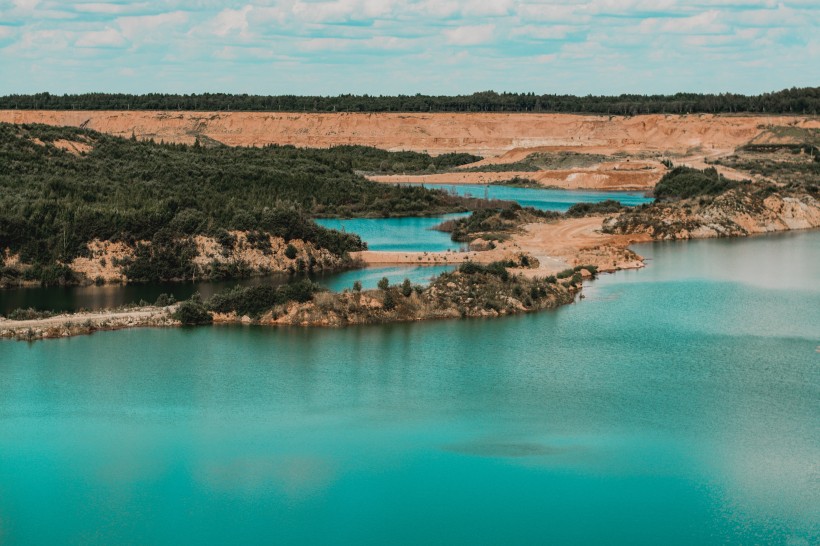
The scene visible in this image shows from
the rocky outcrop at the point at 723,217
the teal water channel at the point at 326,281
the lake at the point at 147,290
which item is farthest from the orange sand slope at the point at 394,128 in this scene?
the lake at the point at 147,290

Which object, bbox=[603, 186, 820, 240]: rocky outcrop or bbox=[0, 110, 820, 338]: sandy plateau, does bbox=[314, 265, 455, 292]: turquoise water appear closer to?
bbox=[0, 110, 820, 338]: sandy plateau

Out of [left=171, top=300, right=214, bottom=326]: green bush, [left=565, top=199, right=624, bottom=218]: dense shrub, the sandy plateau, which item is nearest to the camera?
[left=171, top=300, right=214, bottom=326]: green bush

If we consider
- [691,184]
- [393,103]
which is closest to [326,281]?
[691,184]

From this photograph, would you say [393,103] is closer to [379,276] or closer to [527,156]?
[527,156]

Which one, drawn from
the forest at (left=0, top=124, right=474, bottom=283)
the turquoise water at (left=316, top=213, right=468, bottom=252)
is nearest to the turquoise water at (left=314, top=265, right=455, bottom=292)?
the forest at (left=0, top=124, right=474, bottom=283)

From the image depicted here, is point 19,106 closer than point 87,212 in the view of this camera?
No

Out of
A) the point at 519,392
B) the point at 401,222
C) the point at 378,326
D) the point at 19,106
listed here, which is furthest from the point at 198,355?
the point at 19,106

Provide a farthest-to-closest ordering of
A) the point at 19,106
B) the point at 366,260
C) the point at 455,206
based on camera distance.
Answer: the point at 19,106
the point at 455,206
the point at 366,260

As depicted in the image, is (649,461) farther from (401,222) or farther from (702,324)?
(401,222)
